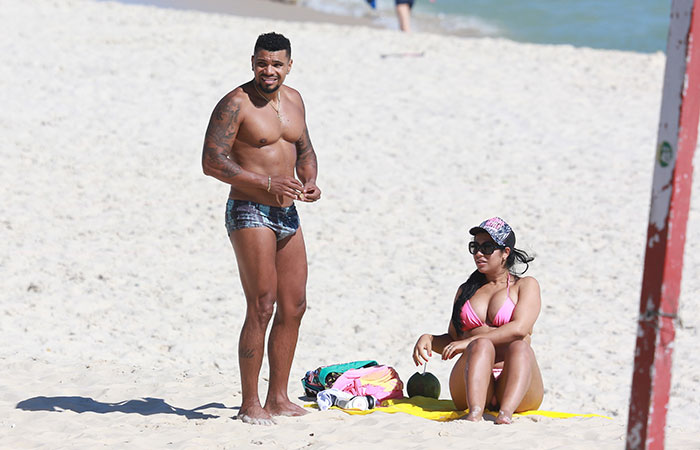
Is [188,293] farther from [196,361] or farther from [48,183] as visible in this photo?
[48,183]

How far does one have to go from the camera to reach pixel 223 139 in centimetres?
480

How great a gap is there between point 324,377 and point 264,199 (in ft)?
4.31

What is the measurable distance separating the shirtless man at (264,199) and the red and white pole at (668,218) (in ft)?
7.01

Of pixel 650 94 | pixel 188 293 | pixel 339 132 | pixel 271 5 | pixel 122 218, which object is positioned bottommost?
pixel 188 293

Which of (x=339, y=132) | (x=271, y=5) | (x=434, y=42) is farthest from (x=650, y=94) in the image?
(x=271, y=5)

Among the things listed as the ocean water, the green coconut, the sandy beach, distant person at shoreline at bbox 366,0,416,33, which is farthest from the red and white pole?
the ocean water

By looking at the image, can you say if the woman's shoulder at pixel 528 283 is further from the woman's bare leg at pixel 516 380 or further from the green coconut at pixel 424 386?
the green coconut at pixel 424 386

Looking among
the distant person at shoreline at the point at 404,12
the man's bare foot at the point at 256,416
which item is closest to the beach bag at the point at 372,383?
the man's bare foot at the point at 256,416

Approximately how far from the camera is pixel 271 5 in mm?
25812

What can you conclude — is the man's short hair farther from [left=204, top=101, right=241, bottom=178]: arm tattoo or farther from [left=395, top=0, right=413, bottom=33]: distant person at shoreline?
[left=395, top=0, right=413, bottom=33]: distant person at shoreline

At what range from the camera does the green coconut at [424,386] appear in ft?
18.6

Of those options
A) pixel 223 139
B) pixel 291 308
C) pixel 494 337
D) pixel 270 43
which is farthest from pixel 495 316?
pixel 270 43

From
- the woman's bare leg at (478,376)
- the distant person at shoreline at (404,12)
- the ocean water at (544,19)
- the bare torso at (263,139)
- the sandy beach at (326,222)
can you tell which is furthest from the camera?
the ocean water at (544,19)

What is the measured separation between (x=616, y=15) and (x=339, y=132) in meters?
19.4
